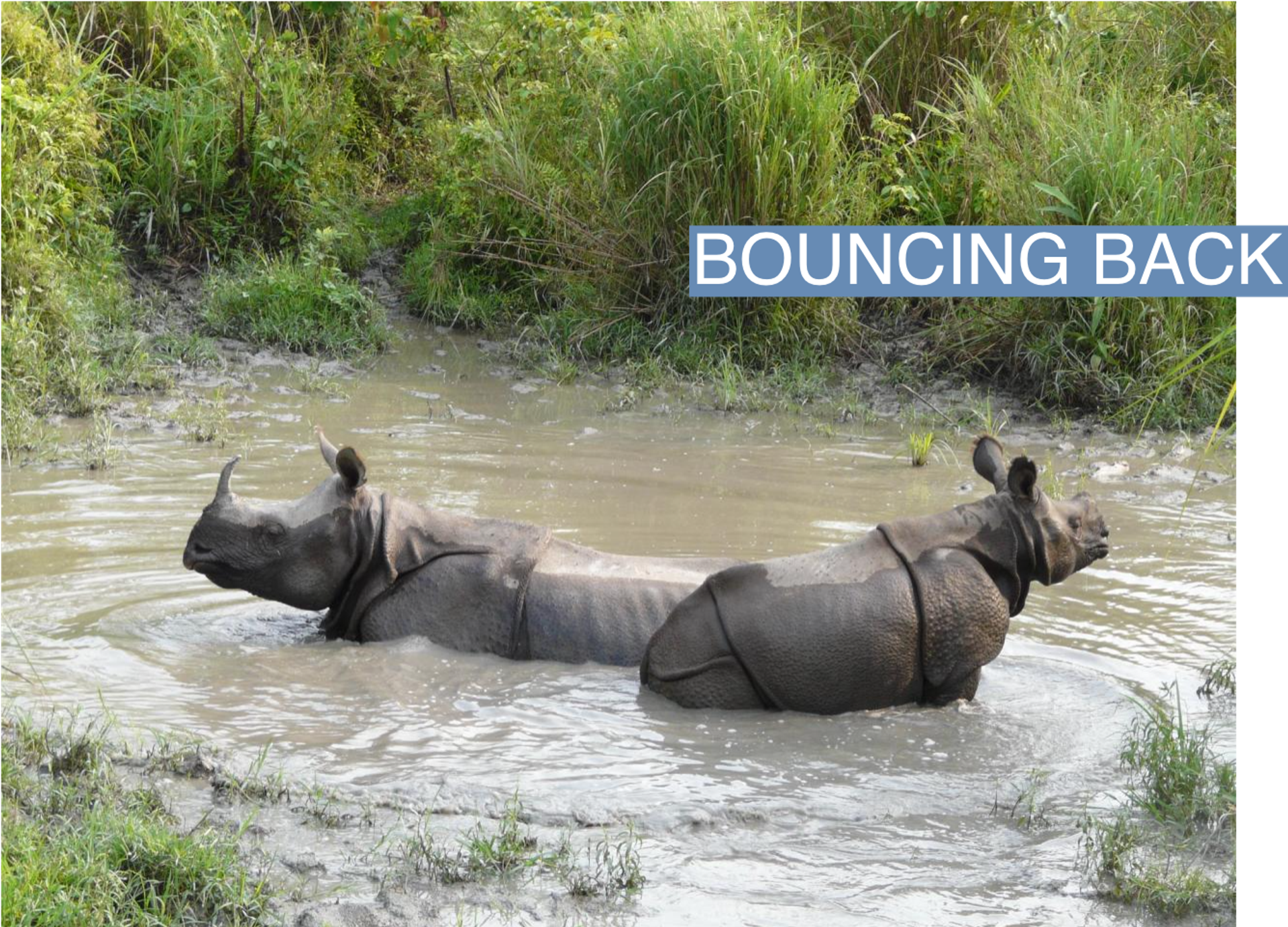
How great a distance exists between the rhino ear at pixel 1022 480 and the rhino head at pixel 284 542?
2231mm

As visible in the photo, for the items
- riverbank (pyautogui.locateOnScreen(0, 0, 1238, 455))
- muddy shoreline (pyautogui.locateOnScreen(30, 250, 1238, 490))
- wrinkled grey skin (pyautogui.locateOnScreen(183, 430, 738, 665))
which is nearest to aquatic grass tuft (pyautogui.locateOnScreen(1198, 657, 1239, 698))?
wrinkled grey skin (pyautogui.locateOnScreen(183, 430, 738, 665))

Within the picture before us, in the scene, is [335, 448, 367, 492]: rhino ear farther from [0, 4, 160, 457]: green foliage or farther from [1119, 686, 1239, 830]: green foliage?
[0, 4, 160, 457]: green foliage

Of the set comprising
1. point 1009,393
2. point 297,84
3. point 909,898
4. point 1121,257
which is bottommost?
point 909,898

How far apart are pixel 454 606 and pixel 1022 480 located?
2002mm

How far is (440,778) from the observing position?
4.66 metres

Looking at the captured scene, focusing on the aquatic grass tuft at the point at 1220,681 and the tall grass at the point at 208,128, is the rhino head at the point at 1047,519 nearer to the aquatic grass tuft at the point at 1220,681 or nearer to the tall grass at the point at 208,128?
the aquatic grass tuft at the point at 1220,681

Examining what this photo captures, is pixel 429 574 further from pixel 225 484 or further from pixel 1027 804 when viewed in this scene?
pixel 1027 804

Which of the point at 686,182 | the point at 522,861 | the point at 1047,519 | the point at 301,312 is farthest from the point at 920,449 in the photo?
the point at 522,861

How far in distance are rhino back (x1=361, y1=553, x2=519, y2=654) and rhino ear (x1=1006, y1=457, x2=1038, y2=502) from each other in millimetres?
1731

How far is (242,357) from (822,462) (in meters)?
4.00

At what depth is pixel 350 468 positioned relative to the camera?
579cm
